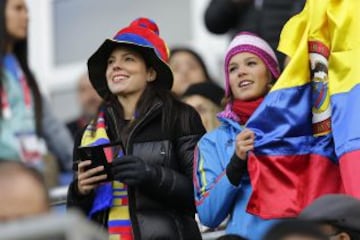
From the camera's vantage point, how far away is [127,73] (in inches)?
291

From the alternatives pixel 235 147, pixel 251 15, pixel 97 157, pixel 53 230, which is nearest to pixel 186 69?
pixel 251 15

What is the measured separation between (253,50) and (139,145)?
881 mm

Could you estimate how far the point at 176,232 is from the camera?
6.95 m

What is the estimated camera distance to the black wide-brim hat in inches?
292

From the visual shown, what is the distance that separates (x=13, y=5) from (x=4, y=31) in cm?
24

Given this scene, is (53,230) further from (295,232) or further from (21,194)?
(295,232)

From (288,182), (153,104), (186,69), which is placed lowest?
(186,69)

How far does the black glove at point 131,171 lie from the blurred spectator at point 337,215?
3.36ft

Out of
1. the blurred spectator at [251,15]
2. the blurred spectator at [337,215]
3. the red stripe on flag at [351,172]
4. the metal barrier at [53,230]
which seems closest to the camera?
the metal barrier at [53,230]

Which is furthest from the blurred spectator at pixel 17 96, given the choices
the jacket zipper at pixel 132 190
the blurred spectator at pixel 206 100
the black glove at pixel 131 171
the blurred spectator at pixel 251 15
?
the blurred spectator at pixel 251 15

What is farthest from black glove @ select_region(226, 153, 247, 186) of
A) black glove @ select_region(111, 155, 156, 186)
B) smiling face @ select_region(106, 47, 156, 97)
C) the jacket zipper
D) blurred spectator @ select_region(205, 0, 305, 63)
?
blurred spectator @ select_region(205, 0, 305, 63)

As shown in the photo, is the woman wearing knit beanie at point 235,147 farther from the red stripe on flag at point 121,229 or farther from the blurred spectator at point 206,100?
the blurred spectator at point 206,100

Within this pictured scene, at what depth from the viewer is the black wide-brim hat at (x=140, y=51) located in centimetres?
743

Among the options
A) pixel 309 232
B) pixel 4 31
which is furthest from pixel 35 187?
pixel 4 31
